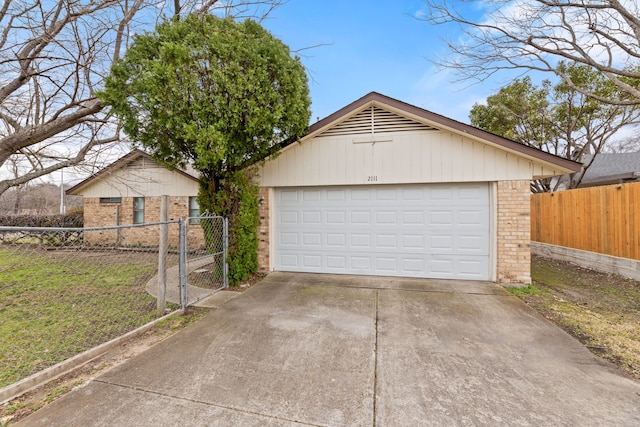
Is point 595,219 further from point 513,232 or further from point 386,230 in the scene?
point 386,230

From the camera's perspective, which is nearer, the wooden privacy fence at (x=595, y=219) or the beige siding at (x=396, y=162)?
the beige siding at (x=396, y=162)

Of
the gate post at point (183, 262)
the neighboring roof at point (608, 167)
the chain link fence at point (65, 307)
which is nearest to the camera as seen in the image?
the chain link fence at point (65, 307)

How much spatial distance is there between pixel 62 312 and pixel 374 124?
696 centimetres

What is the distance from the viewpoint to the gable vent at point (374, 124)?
250 inches

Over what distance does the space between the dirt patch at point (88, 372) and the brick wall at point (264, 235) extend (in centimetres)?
287

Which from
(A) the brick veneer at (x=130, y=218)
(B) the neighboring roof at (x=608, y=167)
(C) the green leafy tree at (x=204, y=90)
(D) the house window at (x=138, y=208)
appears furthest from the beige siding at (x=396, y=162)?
(B) the neighboring roof at (x=608, y=167)

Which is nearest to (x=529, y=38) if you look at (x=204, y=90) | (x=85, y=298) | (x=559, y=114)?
(x=559, y=114)

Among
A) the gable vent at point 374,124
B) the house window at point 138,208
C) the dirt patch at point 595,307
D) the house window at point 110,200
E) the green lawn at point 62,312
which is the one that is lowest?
the green lawn at point 62,312

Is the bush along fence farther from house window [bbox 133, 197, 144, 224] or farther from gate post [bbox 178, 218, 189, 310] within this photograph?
house window [bbox 133, 197, 144, 224]

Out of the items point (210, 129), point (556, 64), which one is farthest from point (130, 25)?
point (556, 64)

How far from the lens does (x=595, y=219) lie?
7.10 meters

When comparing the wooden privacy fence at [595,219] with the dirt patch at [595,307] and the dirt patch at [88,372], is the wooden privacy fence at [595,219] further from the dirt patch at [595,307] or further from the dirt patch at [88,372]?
the dirt patch at [88,372]

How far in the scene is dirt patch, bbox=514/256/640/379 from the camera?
3.29m

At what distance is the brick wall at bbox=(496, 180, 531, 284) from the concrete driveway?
69.2 inches
